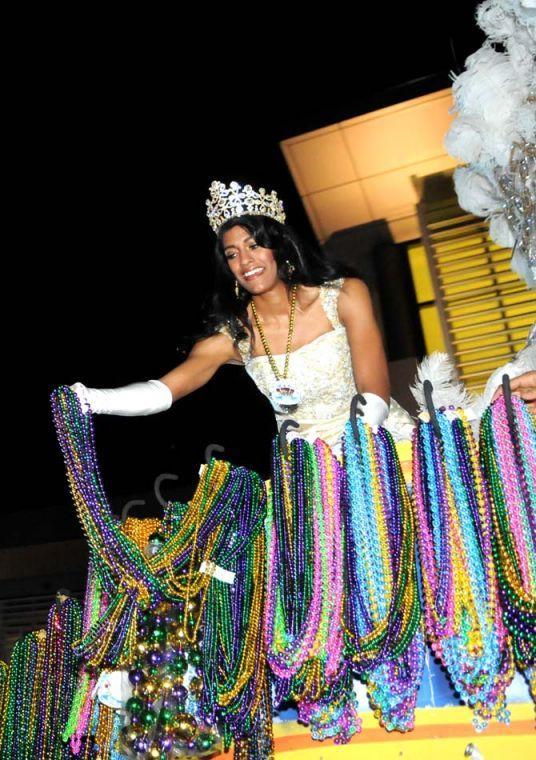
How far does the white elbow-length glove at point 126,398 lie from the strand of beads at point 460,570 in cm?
58

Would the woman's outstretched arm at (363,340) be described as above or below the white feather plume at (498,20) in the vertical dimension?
below

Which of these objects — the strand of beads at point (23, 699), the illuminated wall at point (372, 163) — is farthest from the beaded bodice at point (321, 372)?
the illuminated wall at point (372, 163)

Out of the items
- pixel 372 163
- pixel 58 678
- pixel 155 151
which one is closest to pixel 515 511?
pixel 58 678

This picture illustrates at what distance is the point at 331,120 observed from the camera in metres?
4.10

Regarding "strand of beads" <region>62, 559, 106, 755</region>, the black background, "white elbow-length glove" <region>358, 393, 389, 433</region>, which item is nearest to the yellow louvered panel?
the black background

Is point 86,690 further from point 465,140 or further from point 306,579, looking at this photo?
point 465,140

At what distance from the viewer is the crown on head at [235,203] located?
2.13m

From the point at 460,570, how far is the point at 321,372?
1027 millimetres

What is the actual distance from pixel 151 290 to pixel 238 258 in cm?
240

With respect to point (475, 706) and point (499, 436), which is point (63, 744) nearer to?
point (475, 706)

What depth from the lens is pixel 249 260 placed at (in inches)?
81.9

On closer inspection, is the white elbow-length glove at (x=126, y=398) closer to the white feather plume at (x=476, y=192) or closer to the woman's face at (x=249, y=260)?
the woman's face at (x=249, y=260)

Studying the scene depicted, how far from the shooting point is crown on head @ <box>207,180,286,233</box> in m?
2.13

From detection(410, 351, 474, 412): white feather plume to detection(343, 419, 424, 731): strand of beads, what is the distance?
0.38 meters
